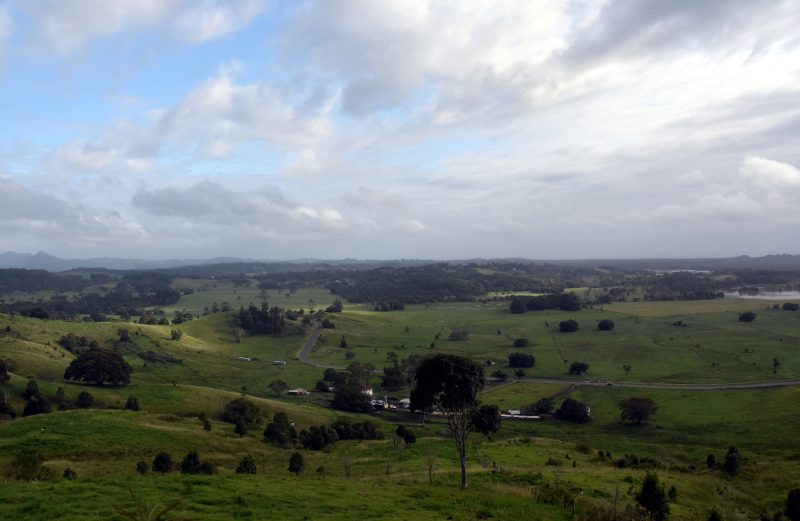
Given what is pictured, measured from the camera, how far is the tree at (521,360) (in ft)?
390

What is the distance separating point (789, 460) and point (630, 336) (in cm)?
9577

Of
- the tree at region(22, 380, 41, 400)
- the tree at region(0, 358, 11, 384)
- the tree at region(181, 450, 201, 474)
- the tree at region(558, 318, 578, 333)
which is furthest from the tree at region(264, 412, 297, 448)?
the tree at region(558, 318, 578, 333)

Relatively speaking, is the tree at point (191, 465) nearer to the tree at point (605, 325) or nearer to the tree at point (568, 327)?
the tree at point (568, 327)

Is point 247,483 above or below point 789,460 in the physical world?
above

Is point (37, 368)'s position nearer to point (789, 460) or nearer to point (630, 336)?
point (789, 460)

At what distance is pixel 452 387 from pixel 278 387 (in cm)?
7503

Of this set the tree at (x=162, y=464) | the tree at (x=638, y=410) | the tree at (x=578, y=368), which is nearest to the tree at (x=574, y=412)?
the tree at (x=638, y=410)

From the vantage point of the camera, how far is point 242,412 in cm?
7038

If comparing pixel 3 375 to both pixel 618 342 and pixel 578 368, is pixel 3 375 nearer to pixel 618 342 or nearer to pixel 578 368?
pixel 578 368

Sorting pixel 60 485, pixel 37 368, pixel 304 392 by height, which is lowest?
pixel 304 392

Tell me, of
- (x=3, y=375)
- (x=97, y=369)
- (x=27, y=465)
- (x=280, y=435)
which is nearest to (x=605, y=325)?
(x=280, y=435)

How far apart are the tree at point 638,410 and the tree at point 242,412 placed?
184 ft

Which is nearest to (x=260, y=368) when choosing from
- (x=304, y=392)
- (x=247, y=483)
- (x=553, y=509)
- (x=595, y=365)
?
(x=304, y=392)

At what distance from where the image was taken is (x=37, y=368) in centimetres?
8512
